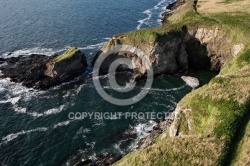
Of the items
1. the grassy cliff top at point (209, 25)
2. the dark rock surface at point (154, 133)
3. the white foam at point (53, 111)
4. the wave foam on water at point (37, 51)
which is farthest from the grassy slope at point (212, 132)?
the wave foam on water at point (37, 51)

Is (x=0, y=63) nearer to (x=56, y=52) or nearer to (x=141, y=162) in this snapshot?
(x=56, y=52)

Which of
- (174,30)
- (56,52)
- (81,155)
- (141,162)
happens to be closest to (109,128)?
(81,155)

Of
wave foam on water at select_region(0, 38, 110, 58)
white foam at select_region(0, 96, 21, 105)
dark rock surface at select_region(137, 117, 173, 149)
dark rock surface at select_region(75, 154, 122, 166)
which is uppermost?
wave foam on water at select_region(0, 38, 110, 58)

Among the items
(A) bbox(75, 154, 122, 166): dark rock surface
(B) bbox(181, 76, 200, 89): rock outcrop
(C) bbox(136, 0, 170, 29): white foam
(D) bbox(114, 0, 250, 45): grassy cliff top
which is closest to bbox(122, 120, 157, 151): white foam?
(A) bbox(75, 154, 122, 166): dark rock surface

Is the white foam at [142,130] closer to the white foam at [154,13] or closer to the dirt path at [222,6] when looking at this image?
the dirt path at [222,6]

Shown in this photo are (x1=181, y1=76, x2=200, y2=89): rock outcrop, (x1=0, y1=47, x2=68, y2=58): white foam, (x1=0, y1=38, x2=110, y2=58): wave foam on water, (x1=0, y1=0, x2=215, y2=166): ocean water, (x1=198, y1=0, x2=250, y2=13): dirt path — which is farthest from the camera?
(x1=0, y1=38, x2=110, y2=58): wave foam on water

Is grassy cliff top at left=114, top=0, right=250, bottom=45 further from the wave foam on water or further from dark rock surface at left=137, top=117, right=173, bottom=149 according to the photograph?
dark rock surface at left=137, top=117, right=173, bottom=149

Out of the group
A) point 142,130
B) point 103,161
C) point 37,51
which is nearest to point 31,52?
point 37,51
